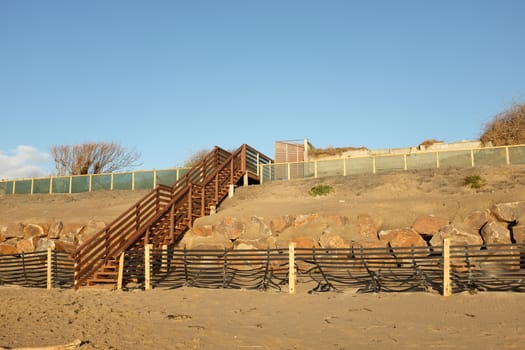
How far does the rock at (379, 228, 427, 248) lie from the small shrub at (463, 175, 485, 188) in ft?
15.6

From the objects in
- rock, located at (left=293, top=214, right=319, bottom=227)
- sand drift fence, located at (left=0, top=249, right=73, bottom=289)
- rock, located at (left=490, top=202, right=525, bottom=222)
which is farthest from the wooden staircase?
rock, located at (left=490, top=202, right=525, bottom=222)

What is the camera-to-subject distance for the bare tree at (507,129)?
3022 cm

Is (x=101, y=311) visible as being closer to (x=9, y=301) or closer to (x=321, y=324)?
(x=9, y=301)

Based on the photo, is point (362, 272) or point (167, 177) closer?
point (362, 272)

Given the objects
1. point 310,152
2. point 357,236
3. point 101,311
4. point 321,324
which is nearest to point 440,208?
point 357,236

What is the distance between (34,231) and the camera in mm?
20062

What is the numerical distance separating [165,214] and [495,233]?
10.4 m

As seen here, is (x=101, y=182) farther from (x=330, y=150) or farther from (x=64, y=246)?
(x=330, y=150)

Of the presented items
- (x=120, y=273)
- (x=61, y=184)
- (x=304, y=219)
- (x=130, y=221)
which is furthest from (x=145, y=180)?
(x=120, y=273)

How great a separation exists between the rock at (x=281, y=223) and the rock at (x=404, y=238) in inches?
133

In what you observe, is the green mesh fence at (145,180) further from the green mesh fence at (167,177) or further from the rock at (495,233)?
the rock at (495,233)

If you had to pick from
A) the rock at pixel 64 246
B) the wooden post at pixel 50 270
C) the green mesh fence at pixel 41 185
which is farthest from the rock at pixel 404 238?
the green mesh fence at pixel 41 185

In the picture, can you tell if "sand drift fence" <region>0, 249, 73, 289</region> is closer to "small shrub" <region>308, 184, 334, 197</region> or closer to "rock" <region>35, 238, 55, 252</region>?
"rock" <region>35, 238, 55, 252</region>

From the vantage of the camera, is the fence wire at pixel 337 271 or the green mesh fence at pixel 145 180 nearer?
the fence wire at pixel 337 271
